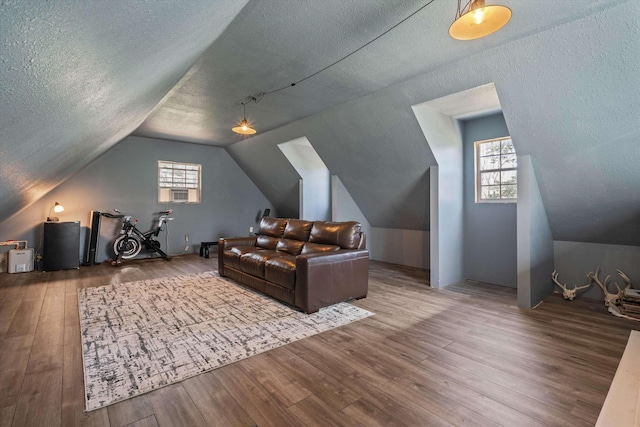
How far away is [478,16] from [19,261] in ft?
24.0

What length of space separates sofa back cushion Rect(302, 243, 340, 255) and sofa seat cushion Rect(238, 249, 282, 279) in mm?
410

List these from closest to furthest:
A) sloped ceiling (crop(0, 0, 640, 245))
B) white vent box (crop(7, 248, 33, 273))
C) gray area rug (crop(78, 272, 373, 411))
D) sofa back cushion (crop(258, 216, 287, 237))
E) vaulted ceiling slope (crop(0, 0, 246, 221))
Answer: vaulted ceiling slope (crop(0, 0, 246, 221)), sloped ceiling (crop(0, 0, 640, 245)), gray area rug (crop(78, 272, 373, 411)), sofa back cushion (crop(258, 216, 287, 237)), white vent box (crop(7, 248, 33, 273))

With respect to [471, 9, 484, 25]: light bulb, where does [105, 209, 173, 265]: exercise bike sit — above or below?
below

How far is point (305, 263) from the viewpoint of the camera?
10.8ft

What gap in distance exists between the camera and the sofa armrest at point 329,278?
331 centimetres

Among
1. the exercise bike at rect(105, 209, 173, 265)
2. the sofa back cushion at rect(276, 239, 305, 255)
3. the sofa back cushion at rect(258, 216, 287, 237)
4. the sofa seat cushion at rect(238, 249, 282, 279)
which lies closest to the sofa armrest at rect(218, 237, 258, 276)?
the sofa back cushion at rect(258, 216, 287, 237)

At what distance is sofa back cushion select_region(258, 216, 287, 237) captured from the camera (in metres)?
4.94

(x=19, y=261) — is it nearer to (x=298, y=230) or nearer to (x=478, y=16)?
(x=298, y=230)

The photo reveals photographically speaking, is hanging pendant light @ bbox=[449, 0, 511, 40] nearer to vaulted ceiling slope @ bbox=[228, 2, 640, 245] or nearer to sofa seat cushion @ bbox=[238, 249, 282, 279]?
vaulted ceiling slope @ bbox=[228, 2, 640, 245]

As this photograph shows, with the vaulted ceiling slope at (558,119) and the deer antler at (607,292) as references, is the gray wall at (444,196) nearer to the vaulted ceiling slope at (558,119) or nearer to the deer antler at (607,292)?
the vaulted ceiling slope at (558,119)

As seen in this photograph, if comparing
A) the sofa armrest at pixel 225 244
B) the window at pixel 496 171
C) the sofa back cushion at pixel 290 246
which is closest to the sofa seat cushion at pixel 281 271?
the sofa back cushion at pixel 290 246

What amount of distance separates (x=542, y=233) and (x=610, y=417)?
2619mm

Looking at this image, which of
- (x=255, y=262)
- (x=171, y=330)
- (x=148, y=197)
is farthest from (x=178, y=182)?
(x=171, y=330)

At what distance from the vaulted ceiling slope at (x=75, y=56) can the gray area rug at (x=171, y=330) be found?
1.54 metres
